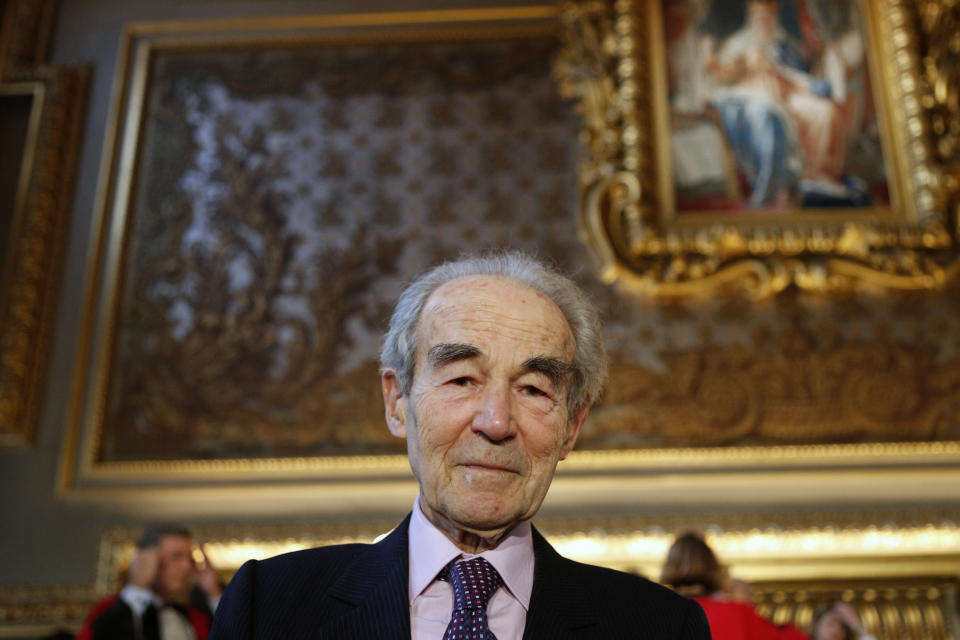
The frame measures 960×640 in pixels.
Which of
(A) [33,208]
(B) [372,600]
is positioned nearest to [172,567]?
(B) [372,600]

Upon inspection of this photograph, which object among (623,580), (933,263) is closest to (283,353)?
(933,263)

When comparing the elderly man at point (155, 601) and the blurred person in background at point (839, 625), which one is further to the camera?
the blurred person in background at point (839, 625)

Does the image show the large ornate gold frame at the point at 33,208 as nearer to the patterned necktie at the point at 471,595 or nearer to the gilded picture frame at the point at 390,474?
the gilded picture frame at the point at 390,474

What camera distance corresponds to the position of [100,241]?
6969 mm

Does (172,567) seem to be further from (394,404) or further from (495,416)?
(495,416)

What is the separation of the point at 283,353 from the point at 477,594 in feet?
17.1

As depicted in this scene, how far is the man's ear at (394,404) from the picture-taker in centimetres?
191

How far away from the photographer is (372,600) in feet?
5.48

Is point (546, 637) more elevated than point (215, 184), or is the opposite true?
point (215, 184)

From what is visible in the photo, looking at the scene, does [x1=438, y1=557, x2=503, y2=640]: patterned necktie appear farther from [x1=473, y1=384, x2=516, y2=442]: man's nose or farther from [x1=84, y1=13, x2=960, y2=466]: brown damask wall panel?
[x1=84, y1=13, x2=960, y2=466]: brown damask wall panel

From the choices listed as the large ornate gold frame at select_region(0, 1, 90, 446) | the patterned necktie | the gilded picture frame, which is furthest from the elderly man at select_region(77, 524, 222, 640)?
the patterned necktie

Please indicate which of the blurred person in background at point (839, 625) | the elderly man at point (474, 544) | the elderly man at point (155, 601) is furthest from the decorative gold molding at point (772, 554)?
the elderly man at point (474, 544)

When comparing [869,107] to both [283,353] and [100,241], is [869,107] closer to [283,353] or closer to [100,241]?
[283,353]

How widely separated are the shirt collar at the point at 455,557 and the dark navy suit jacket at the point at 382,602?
2cm
